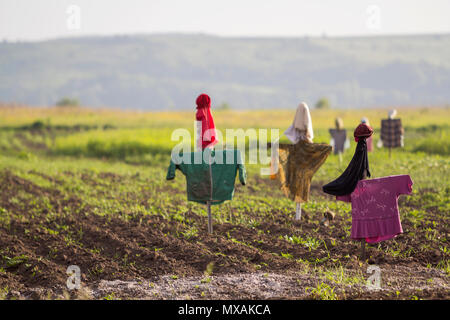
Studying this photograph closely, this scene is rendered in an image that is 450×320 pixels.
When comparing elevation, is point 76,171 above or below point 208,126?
below

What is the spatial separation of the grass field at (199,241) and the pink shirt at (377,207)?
532mm

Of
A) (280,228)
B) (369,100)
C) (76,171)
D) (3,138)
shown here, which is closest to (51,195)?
(76,171)

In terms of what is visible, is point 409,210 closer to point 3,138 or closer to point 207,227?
point 207,227

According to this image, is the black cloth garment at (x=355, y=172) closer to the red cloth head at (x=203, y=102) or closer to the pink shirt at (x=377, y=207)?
the pink shirt at (x=377, y=207)

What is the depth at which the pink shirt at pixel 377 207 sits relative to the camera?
8.45m

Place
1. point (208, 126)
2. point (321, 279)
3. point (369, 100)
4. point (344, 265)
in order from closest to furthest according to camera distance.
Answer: point (321, 279) → point (344, 265) → point (208, 126) → point (369, 100)

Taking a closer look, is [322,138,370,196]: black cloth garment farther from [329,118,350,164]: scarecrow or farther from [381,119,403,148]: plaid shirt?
[381,119,403,148]: plaid shirt

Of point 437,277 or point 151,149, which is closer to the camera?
point 437,277

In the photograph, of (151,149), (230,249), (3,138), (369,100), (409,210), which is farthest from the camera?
(369,100)

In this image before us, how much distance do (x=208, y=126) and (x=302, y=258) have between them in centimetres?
287

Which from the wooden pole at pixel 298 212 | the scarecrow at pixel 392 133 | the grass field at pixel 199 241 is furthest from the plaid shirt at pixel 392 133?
the wooden pole at pixel 298 212

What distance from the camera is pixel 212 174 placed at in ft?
34.7

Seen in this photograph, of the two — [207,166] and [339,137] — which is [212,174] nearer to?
[207,166]

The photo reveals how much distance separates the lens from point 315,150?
36.3ft
